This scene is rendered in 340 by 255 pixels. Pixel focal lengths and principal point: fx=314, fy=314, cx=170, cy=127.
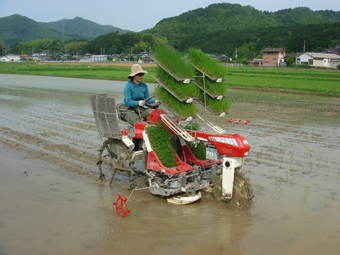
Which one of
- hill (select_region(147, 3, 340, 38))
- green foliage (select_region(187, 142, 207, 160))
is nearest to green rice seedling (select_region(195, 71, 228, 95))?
green foliage (select_region(187, 142, 207, 160))

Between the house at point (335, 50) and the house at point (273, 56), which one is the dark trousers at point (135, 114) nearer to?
the house at point (335, 50)

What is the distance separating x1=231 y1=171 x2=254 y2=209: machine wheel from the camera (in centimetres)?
441

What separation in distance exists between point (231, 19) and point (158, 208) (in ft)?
554

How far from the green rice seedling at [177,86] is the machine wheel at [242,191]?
1347 millimetres

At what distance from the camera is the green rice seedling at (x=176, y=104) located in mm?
4652

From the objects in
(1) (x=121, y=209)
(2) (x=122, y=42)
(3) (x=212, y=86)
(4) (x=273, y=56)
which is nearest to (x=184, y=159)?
(3) (x=212, y=86)

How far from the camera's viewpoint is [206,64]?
4949mm

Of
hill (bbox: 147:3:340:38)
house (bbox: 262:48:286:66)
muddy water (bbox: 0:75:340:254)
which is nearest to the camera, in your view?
muddy water (bbox: 0:75:340:254)

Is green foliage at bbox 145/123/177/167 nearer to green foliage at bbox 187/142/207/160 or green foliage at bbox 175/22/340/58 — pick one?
green foliage at bbox 187/142/207/160

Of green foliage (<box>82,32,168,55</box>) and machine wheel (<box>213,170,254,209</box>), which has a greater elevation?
green foliage (<box>82,32,168,55</box>)

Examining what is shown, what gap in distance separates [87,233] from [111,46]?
12041cm

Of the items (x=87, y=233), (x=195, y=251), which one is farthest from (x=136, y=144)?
(x=195, y=251)

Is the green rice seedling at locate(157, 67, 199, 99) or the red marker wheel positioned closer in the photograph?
the red marker wheel

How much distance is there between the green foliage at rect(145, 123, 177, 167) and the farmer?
25.7 inches
